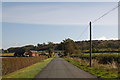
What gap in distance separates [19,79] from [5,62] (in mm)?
7195

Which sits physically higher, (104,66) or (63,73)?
(104,66)

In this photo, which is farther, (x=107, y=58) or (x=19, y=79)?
(x=107, y=58)

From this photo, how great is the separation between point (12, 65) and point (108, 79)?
1381 cm

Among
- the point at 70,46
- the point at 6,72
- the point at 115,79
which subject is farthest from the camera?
the point at 70,46

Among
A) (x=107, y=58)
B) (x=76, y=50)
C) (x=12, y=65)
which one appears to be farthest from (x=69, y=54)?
(x=12, y=65)

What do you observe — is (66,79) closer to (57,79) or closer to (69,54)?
(57,79)

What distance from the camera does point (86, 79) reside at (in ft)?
51.2

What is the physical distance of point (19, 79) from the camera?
16625 millimetres

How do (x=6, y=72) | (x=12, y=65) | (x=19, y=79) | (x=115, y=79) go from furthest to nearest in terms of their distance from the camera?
(x=12, y=65) < (x=6, y=72) < (x=19, y=79) < (x=115, y=79)

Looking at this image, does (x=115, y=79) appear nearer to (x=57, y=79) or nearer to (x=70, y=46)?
(x=57, y=79)

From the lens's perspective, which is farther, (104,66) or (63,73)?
(104,66)

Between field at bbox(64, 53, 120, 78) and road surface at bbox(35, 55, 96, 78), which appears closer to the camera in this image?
road surface at bbox(35, 55, 96, 78)

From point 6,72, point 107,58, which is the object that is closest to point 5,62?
point 6,72

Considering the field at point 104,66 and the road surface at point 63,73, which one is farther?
the field at point 104,66
